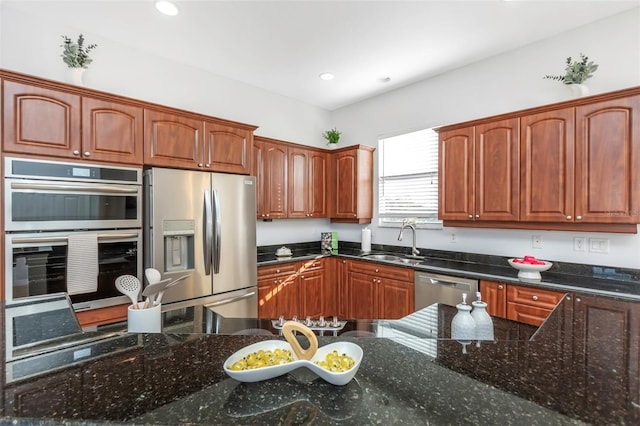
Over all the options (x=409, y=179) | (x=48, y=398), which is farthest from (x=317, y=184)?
(x=48, y=398)

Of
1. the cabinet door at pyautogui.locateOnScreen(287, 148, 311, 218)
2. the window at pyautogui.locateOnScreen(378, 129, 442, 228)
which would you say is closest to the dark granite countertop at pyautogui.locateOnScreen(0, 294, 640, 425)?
the window at pyautogui.locateOnScreen(378, 129, 442, 228)

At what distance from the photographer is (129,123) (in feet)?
8.02

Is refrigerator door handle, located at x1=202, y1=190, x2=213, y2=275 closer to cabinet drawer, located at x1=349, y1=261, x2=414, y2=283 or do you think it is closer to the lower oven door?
the lower oven door

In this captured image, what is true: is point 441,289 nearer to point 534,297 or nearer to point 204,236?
point 534,297

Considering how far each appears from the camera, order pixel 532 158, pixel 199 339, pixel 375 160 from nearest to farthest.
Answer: pixel 199 339
pixel 532 158
pixel 375 160

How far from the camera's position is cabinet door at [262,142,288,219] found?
12.1 ft

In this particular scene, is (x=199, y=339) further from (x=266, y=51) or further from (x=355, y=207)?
(x=355, y=207)

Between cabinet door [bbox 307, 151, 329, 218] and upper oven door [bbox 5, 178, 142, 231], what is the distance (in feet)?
7.18

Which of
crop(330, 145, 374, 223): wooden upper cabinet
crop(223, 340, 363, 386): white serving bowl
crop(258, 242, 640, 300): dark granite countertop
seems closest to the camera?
crop(223, 340, 363, 386): white serving bowl

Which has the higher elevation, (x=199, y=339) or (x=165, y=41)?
(x=165, y=41)

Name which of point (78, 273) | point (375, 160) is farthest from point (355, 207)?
point (78, 273)

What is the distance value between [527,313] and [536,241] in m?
0.82

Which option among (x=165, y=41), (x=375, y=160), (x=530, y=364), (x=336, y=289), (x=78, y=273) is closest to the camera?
(x=530, y=364)

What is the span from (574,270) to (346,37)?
290 cm
